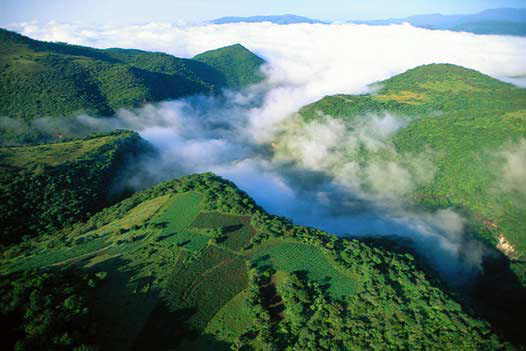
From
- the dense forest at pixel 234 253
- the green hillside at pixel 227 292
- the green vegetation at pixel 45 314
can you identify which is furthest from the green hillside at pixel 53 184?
the green vegetation at pixel 45 314

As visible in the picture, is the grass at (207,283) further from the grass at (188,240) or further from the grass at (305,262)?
the grass at (305,262)

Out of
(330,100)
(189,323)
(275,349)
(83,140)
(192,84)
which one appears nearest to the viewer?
(275,349)

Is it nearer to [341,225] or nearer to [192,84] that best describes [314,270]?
[341,225]

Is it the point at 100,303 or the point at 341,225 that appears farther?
the point at 341,225

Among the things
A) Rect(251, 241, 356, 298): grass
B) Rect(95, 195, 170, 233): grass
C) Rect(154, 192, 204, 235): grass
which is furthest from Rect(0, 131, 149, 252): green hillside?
Rect(251, 241, 356, 298): grass

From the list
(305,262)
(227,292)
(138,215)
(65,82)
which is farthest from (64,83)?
(305,262)

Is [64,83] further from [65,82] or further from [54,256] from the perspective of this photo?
[54,256]

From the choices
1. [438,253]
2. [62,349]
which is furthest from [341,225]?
[62,349]
